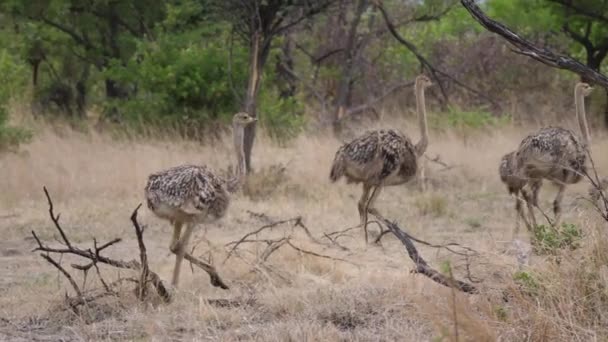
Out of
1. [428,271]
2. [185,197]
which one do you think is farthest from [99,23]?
[428,271]

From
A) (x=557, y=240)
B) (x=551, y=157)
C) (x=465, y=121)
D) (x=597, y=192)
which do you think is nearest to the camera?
(x=557, y=240)

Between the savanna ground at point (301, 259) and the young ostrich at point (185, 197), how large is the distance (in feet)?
0.98

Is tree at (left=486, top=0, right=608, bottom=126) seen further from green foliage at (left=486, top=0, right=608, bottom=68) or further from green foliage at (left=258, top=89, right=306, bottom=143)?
green foliage at (left=258, top=89, right=306, bottom=143)

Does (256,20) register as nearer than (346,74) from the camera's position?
Yes

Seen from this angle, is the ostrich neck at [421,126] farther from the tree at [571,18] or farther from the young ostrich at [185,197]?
the tree at [571,18]

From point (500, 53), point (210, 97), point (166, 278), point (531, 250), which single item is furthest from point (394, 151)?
point (500, 53)

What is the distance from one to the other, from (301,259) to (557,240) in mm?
2284

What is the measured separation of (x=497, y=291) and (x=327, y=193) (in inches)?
252

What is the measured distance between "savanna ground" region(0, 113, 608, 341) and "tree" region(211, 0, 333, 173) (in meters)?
0.88

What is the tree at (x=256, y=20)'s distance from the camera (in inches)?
464

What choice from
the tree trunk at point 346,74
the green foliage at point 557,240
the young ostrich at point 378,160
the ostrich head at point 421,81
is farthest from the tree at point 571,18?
the green foliage at point 557,240

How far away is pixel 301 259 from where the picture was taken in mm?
7320

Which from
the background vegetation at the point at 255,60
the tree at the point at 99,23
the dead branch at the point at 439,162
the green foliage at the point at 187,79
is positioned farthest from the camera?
the tree at the point at 99,23

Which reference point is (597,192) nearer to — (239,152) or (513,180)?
(513,180)
